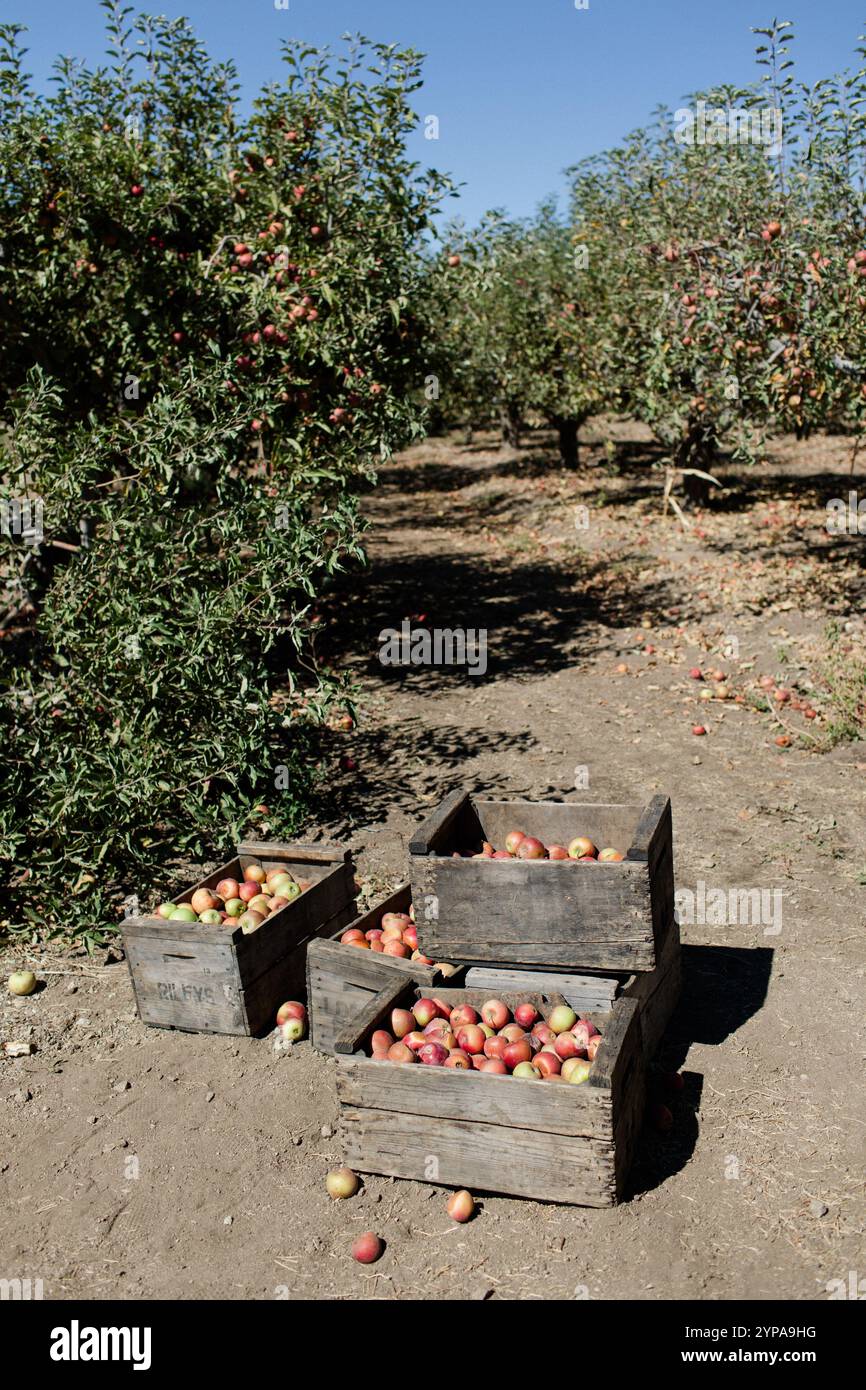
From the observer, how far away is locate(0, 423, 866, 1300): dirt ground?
377cm

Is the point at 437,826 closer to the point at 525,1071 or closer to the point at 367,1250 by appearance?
the point at 525,1071

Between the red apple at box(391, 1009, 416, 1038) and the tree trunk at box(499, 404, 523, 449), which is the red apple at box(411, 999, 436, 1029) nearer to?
the red apple at box(391, 1009, 416, 1038)

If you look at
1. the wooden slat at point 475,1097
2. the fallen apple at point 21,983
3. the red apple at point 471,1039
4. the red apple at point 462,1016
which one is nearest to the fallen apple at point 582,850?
the red apple at point 462,1016

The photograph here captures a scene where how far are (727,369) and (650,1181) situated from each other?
9162mm

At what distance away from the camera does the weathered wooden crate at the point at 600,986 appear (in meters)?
4.52

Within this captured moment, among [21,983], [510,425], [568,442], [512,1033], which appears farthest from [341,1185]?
[510,425]

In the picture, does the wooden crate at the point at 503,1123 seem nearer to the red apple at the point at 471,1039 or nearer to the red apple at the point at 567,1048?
the red apple at the point at 567,1048

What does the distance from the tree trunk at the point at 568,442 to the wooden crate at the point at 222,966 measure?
67.2ft

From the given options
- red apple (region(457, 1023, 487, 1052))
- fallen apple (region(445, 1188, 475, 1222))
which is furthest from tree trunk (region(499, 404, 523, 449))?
fallen apple (region(445, 1188, 475, 1222))

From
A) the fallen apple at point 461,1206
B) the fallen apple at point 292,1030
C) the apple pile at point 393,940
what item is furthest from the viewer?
the fallen apple at point 292,1030

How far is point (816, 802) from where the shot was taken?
7.52m
